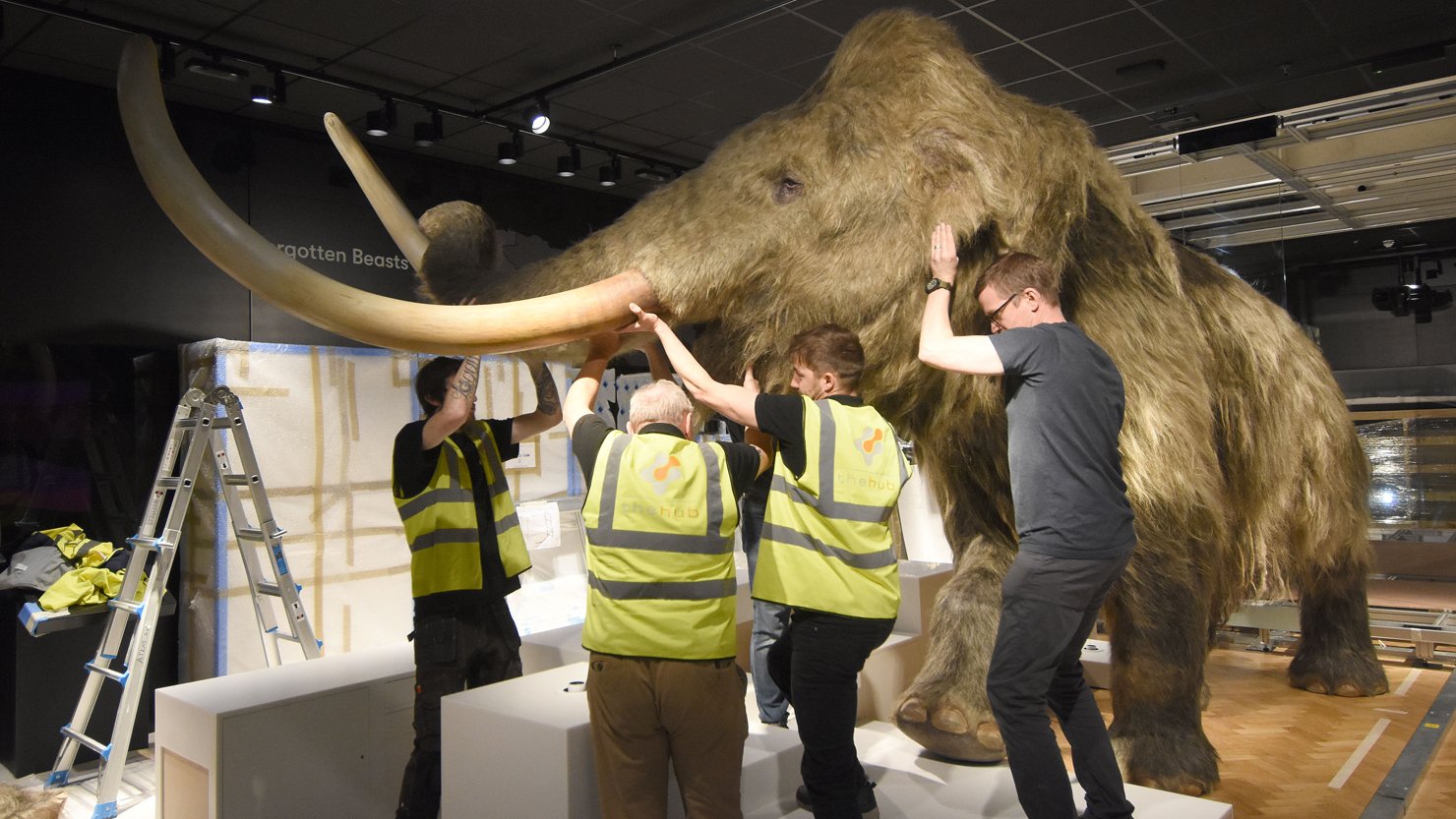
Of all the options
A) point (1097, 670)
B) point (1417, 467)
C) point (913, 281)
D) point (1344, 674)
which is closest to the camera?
point (913, 281)

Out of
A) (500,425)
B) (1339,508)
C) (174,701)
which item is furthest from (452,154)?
(1339,508)

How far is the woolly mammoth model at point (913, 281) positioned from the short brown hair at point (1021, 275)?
0.10m

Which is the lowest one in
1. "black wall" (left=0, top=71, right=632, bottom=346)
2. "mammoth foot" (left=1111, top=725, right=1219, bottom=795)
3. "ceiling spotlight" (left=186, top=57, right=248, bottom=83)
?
"mammoth foot" (left=1111, top=725, right=1219, bottom=795)

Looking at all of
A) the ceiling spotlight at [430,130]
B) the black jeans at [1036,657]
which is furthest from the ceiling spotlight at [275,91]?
the black jeans at [1036,657]

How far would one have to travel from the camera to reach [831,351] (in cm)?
231

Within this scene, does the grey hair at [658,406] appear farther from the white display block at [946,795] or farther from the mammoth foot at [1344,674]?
the mammoth foot at [1344,674]

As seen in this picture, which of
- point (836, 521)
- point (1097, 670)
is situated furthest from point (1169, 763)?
point (1097, 670)

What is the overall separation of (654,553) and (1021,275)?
1.00 metres

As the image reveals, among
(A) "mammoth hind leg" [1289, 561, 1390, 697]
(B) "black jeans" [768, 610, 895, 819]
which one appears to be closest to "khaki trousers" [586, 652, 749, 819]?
(B) "black jeans" [768, 610, 895, 819]

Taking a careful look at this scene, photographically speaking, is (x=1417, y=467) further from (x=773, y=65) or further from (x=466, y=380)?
(x=466, y=380)

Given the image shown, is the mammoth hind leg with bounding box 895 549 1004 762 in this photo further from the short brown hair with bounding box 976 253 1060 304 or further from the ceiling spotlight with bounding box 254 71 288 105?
the ceiling spotlight with bounding box 254 71 288 105

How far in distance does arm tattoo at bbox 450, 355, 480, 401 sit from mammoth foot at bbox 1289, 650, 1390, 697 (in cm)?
352

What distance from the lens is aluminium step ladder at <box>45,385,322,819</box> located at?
360 cm

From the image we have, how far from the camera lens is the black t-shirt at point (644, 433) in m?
2.31
